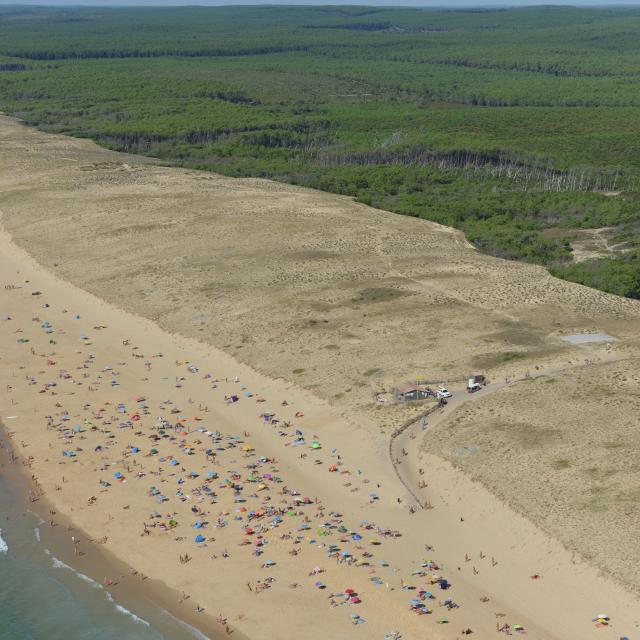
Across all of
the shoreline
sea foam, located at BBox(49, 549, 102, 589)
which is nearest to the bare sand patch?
the shoreline

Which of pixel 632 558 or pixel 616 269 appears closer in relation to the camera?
pixel 632 558

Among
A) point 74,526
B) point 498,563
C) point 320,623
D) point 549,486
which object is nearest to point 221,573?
point 320,623

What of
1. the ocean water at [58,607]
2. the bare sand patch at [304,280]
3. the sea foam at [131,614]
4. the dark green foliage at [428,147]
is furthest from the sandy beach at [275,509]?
the dark green foliage at [428,147]

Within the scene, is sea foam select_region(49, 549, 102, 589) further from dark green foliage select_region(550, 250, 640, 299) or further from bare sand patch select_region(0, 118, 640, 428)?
dark green foliage select_region(550, 250, 640, 299)

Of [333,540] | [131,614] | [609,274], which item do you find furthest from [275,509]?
[609,274]

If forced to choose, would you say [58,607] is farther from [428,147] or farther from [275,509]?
[428,147]

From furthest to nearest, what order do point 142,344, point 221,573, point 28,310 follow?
1. point 28,310
2. point 142,344
3. point 221,573

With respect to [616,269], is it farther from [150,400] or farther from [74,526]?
[74,526]

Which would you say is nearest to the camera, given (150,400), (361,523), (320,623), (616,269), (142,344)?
(320,623)
